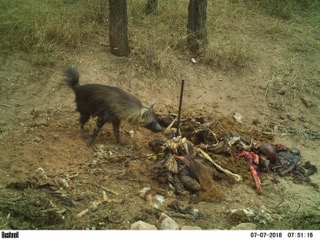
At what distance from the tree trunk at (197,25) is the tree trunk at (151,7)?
0.98 metres

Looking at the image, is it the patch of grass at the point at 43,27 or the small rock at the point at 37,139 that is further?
the patch of grass at the point at 43,27

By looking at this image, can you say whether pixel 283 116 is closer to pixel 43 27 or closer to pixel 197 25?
pixel 197 25

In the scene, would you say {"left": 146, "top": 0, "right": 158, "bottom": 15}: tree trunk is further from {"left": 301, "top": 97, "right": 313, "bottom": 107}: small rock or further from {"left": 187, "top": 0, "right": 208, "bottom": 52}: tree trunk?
{"left": 301, "top": 97, "right": 313, "bottom": 107}: small rock

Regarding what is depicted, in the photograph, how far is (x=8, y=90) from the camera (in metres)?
6.97

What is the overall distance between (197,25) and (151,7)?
1274mm

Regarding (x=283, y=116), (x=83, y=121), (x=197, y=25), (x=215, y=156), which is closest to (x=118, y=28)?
(x=197, y=25)

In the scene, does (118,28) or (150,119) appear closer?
(150,119)

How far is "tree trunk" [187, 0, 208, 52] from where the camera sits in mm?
8102

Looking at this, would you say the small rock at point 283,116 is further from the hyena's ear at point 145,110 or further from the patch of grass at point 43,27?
the patch of grass at point 43,27

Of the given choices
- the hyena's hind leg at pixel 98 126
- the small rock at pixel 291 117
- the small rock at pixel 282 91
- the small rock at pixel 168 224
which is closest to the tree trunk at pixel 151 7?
the small rock at pixel 282 91

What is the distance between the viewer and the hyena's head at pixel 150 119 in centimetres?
595

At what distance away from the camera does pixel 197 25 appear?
26.9 ft

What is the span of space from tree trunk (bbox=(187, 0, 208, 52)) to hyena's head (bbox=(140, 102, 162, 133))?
2626 millimetres

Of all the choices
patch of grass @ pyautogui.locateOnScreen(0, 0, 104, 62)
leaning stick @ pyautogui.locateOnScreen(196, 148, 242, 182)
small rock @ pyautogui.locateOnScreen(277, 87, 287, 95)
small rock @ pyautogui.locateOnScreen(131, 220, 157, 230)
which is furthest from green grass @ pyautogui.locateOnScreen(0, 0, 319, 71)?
small rock @ pyautogui.locateOnScreen(131, 220, 157, 230)
